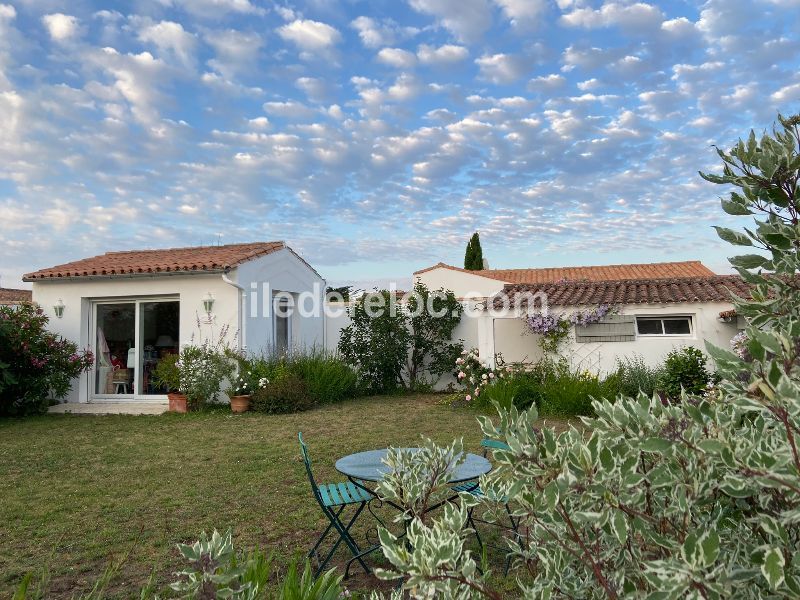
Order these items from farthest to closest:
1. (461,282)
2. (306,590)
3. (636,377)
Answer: (461,282) → (636,377) → (306,590)

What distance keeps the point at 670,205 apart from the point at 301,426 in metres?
8.41

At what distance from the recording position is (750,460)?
107cm

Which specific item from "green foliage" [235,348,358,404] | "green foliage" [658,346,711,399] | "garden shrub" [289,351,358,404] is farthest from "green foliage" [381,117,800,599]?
"garden shrub" [289,351,358,404]

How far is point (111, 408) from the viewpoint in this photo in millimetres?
12789

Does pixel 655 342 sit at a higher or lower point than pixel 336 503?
higher

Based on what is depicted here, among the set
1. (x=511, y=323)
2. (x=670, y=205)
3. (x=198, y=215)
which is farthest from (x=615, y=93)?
(x=198, y=215)

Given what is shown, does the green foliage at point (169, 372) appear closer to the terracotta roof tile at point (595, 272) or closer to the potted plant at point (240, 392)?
the potted plant at point (240, 392)

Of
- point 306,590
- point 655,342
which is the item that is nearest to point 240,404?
point 655,342

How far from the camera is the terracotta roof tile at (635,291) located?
12814mm

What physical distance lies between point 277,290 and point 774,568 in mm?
14874

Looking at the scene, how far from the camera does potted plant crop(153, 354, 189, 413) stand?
12406mm

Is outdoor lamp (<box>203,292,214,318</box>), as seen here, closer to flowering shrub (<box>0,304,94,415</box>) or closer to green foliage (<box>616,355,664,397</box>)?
flowering shrub (<box>0,304,94,415</box>)

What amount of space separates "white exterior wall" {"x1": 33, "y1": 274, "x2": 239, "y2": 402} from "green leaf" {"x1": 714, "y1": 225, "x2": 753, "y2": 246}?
40.7 ft

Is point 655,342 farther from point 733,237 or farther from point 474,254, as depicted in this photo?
point 474,254
